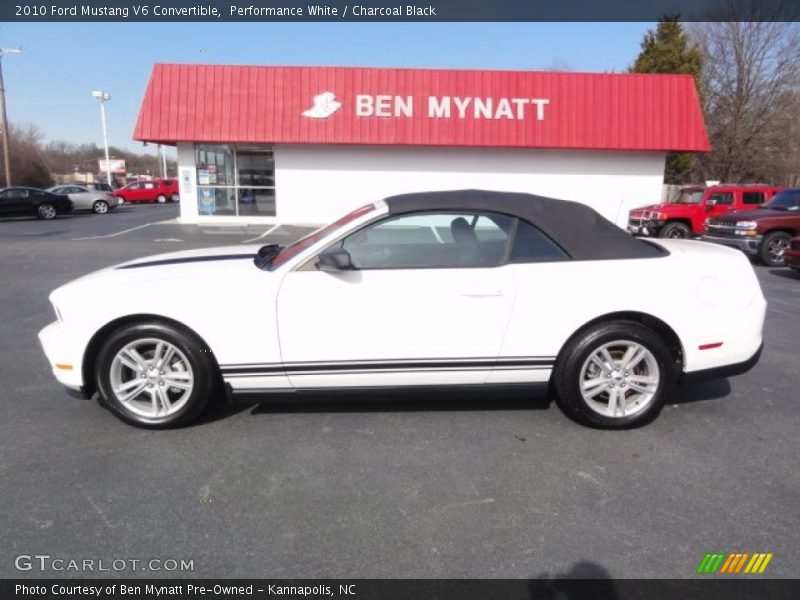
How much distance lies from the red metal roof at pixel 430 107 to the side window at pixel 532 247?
16.0 metres

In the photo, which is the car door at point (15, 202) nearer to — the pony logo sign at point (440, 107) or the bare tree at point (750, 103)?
the pony logo sign at point (440, 107)

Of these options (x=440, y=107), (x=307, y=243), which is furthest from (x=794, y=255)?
(x=440, y=107)

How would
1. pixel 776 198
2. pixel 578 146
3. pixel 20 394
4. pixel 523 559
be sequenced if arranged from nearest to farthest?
1. pixel 523 559
2. pixel 20 394
3. pixel 776 198
4. pixel 578 146

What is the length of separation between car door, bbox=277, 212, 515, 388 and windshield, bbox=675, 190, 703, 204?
1399 centimetres

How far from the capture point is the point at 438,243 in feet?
12.3

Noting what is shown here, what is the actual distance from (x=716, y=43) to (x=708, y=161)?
269 inches

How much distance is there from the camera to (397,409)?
3.95 m

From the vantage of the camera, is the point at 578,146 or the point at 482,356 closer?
the point at 482,356

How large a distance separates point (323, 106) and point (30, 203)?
42.8ft

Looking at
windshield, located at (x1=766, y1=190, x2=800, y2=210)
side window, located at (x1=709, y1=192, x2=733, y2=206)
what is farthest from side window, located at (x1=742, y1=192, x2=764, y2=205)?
windshield, located at (x1=766, y1=190, x2=800, y2=210)

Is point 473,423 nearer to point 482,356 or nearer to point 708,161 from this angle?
point 482,356

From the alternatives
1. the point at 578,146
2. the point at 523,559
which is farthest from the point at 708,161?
the point at 523,559

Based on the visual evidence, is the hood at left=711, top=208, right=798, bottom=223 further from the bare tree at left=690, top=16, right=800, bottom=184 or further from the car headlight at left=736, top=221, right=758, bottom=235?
the bare tree at left=690, top=16, right=800, bottom=184

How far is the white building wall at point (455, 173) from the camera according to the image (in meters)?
19.7
